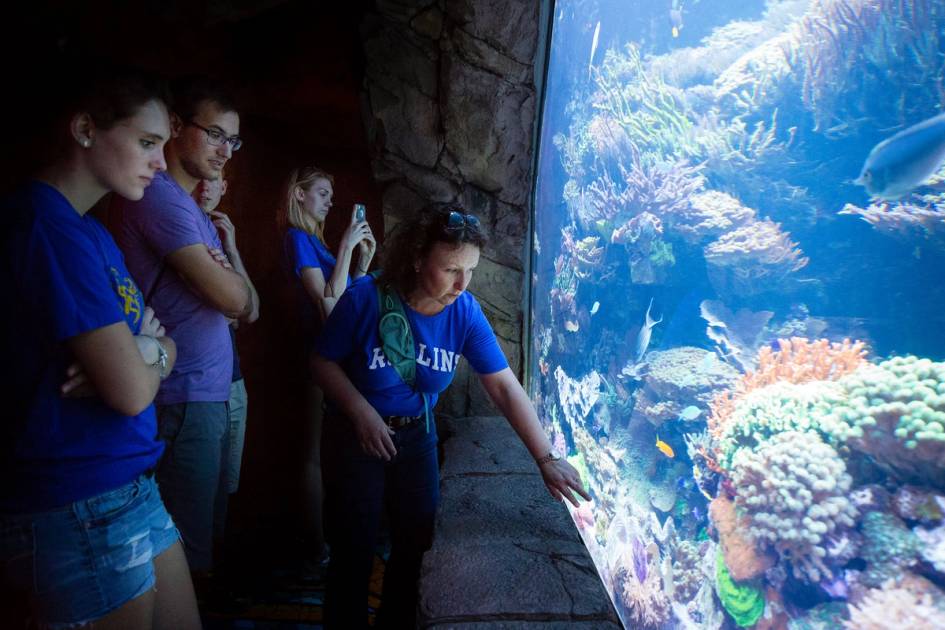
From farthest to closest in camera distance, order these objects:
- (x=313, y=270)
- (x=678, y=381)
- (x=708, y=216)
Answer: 1. (x=313, y=270)
2. (x=678, y=381)
3. (x=708, y=216)

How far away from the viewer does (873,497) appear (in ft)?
2.89

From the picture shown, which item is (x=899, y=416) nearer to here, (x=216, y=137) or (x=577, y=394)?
(x=577, y=394)

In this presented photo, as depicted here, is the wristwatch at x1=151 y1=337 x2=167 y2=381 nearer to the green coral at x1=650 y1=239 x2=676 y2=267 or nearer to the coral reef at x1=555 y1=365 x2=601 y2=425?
the green coral at x1=650 y1=239 x2=676 y2=267

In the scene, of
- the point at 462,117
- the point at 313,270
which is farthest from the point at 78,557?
the point at 462,117

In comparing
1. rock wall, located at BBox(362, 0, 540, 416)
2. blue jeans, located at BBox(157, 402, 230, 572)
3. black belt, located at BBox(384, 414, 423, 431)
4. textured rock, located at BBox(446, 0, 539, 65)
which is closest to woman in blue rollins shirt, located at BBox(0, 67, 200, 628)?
blue jeans, located at BBox(157, 402, 230, 572)

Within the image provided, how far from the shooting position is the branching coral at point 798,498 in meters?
0.96

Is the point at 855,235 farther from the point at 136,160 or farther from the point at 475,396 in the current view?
the point at 475,396

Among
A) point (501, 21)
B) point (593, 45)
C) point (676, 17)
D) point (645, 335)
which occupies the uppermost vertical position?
point (501, 21)

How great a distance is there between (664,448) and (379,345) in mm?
1064

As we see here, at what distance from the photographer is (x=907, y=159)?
0.86 metres

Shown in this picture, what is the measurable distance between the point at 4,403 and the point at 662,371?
182 centimetres

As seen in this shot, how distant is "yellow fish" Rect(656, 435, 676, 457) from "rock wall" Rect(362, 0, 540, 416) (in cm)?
219

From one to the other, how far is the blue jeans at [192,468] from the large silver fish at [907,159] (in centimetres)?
200

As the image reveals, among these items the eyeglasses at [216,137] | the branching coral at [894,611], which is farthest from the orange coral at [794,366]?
the eyeglasses at [216,137]
